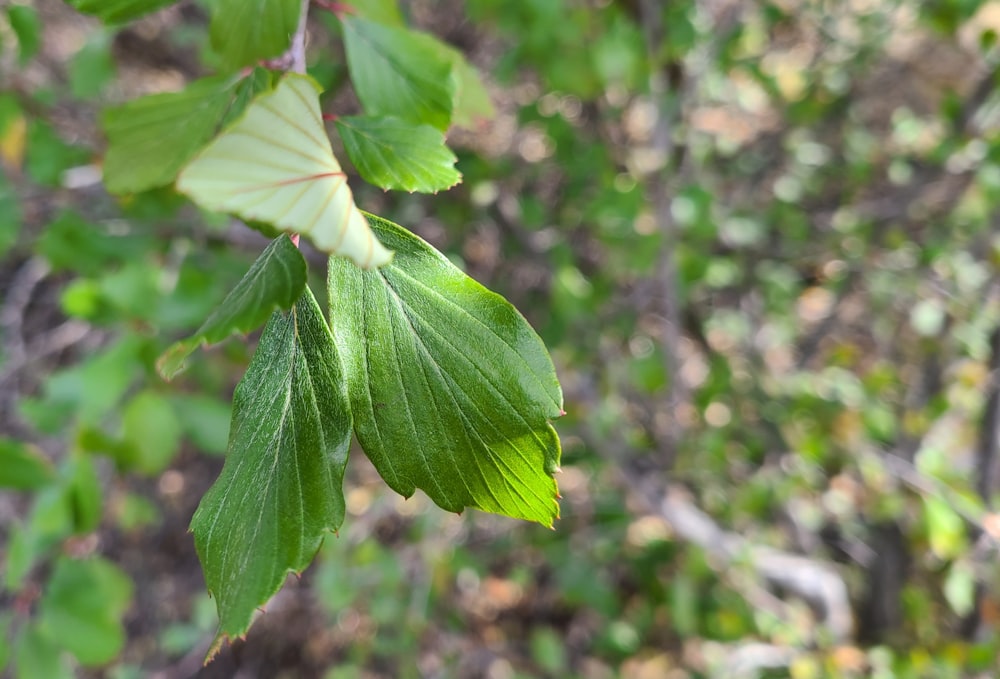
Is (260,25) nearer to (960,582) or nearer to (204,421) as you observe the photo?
(204,421)

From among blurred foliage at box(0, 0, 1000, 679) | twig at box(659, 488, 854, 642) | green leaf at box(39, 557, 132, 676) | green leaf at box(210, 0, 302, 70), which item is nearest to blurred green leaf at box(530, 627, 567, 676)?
blurred foliage at box(0, 0, 1000, 679)

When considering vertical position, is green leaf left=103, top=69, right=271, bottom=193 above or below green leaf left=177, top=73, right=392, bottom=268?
below

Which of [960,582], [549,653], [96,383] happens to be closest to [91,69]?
[96,383]

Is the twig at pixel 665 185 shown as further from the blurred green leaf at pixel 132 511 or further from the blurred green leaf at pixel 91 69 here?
the blurred green leaf at pixel 132 511

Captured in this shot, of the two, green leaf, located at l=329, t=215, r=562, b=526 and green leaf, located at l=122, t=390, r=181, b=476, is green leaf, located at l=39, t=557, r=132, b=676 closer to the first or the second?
green leaf, located at l=122, t=390, r=181, b=476

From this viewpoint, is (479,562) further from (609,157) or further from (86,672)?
(86,672)

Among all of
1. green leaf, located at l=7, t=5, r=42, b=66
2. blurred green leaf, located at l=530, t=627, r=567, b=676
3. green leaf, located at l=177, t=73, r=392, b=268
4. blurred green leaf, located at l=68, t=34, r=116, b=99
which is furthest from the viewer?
blurred green leaf, located at l=530, t=627, r=567, b=676

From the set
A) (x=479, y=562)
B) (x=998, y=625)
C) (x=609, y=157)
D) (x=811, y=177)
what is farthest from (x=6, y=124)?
(x=998, y=625)
